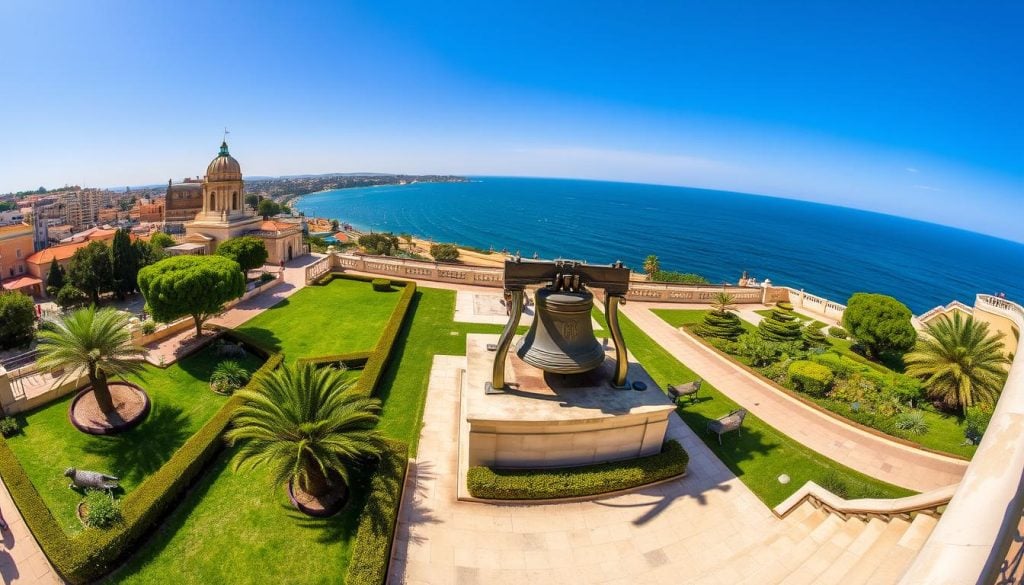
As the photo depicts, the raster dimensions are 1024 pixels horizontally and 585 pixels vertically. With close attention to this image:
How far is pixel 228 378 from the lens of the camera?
16.7 metres

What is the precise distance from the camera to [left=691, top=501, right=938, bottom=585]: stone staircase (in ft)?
27.8

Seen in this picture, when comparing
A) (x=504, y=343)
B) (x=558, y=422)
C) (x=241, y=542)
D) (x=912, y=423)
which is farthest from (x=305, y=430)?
(x=912, y=423)

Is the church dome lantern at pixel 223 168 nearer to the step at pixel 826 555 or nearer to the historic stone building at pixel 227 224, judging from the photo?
the historic stone building at pixel 227 224

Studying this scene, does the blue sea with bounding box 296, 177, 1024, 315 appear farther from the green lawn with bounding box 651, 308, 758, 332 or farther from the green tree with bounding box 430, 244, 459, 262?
the green lawn with bounding box 651, 308, 758, 332

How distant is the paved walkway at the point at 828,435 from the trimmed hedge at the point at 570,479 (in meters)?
6.33

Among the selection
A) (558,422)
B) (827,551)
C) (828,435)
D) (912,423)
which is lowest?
(827,551)

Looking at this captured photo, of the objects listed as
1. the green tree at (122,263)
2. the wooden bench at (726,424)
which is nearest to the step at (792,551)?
the wooden bench at (726,424)

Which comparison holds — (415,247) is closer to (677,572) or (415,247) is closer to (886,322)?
(886,322)

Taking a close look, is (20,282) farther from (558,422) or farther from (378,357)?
(558,422)

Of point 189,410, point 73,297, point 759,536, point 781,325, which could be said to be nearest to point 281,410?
point 189,410

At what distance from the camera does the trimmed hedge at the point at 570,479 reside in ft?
38.0

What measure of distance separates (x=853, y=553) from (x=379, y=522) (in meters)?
11.1

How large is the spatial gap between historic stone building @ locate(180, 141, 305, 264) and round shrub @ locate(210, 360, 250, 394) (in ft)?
83.2

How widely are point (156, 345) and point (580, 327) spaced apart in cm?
2016
